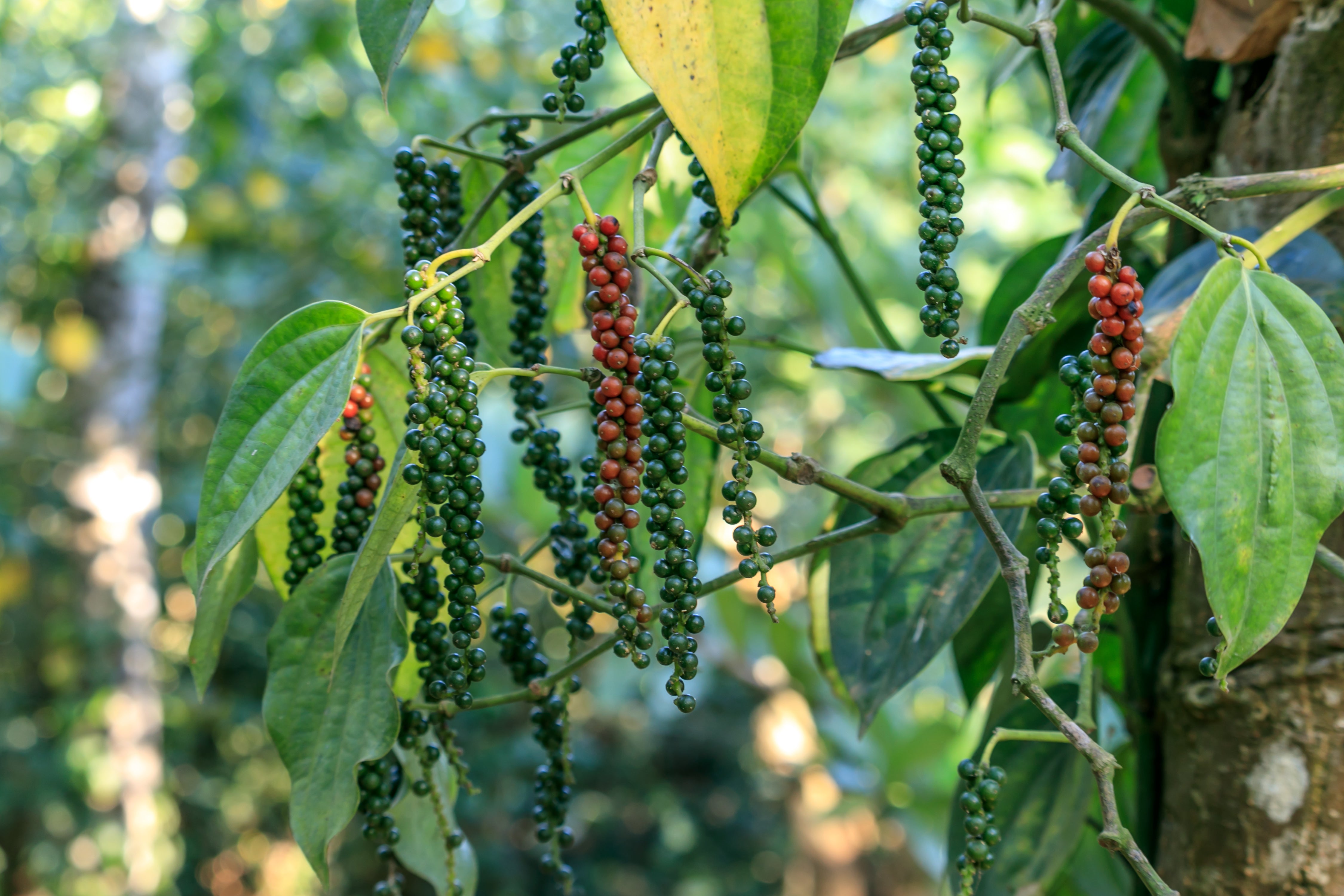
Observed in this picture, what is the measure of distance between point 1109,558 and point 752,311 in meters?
1.88

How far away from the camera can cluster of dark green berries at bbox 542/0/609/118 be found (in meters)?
0.35

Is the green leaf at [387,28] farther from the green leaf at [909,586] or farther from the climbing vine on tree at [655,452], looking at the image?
the green leaf at [909,586]

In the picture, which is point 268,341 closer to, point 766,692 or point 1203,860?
point 1203,860

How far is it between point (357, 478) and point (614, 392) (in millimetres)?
131

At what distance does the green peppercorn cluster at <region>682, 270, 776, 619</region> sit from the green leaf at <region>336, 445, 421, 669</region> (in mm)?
90

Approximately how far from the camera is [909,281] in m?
1.21

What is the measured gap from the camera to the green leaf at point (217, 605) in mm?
387

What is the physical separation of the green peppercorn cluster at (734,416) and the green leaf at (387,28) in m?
0.13

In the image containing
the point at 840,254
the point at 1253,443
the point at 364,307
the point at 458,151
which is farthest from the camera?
the point at 364,307

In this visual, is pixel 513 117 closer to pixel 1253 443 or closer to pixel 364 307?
pixel 1253 443

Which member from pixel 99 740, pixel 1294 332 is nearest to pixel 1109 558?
pixel 1294 332

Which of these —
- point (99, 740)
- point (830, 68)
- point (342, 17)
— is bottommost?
point (99, 740)

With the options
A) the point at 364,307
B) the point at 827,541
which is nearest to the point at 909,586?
the point at 827,541

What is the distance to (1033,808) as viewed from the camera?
1.56ft
